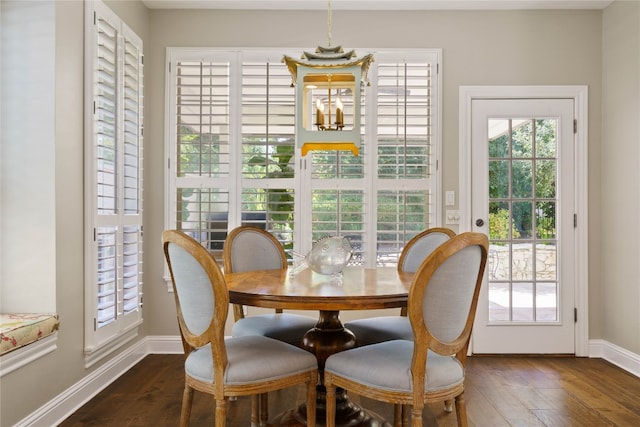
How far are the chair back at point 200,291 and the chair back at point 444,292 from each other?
72 cm

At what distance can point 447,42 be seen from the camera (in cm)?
379

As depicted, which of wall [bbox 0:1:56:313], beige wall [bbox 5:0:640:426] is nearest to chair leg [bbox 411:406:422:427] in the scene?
wall [bbox 0:1:56:313]

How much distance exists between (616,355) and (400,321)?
1.98 m

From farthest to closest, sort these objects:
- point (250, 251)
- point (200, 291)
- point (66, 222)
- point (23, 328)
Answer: point (250, 251)
point (66, 222)
point (23, 328)
point (200, 291)

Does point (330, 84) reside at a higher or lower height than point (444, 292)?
higher

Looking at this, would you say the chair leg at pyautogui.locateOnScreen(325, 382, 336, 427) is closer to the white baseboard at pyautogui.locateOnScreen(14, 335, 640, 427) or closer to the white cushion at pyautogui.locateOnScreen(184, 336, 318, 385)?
the white cushion at pyautogui.locateOnScreen(184, 336, 318, 385)

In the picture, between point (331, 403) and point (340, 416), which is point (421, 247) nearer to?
point (340, 416)

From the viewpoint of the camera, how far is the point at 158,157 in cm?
378

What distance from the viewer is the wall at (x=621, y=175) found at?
339 centimetres

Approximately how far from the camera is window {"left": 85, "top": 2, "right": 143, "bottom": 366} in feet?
9.05

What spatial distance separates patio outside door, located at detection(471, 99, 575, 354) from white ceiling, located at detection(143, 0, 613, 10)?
0.71 m

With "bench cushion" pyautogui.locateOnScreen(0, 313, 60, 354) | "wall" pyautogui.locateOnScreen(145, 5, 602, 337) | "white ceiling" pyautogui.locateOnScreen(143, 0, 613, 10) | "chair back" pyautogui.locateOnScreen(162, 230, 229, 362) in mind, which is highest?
"white ceiling" pyautogui.locateOnScreen(143, 0, 613, 10)

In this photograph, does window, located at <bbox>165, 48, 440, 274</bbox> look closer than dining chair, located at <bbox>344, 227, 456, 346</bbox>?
No

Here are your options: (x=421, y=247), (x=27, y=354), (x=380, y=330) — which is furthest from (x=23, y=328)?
(x=421, y=247)
